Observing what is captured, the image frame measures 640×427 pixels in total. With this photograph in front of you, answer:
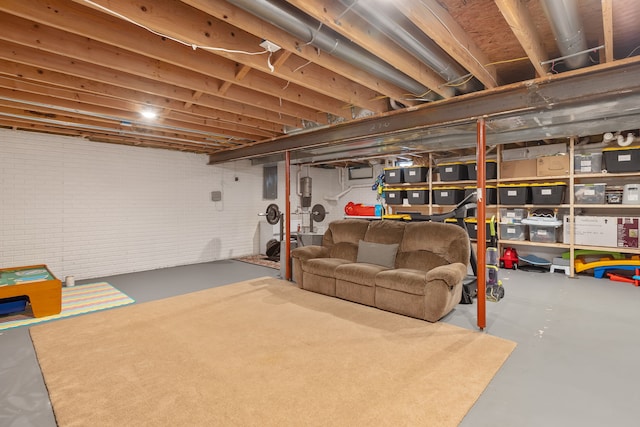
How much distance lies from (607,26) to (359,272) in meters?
3.02

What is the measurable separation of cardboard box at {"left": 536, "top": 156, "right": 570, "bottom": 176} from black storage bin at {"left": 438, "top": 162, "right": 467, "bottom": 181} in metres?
1.21

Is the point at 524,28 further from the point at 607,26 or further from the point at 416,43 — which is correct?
the point at 416,43

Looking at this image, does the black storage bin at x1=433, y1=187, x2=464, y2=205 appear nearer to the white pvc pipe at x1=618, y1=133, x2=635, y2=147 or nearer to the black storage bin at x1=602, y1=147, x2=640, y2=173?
the black storage bin at x1=602, y1=147, x2=640, y2=173

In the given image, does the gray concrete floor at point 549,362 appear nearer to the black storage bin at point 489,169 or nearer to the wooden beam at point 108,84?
the black storage bin at point 489,169

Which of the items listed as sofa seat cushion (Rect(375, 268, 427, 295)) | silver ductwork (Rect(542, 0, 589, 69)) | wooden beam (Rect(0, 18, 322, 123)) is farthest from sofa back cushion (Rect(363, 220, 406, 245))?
silver ductwork (Rect(542, 0, 589, 69))

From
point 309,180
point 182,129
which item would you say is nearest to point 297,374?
point 182,129

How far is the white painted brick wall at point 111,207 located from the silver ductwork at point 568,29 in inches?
250

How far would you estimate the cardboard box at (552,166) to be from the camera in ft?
17.3

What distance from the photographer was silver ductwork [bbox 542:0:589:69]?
6.01ft

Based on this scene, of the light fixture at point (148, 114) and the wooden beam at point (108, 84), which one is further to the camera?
the light fixture at point (148, 114)

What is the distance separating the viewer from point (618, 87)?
8.37ft

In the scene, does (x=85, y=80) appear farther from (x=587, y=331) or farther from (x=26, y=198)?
(x=587, y=331)

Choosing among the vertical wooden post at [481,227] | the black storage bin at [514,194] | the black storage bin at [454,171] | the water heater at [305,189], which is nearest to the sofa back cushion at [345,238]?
the vertical wooden post at [481,227]

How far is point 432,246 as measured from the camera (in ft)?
13.1
